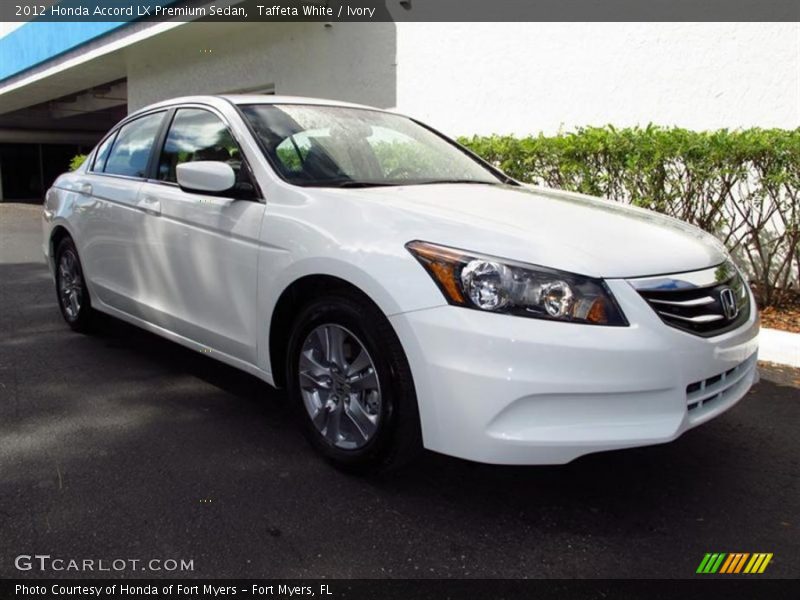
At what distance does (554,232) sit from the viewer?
9.27ft

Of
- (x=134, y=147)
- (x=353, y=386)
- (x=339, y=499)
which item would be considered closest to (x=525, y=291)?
(x=353, y=386)

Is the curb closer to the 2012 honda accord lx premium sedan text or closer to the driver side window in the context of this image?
the 2012 honda accord lx premium sedan text

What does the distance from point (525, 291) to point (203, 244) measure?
6.10ft

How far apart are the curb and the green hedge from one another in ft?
3.27

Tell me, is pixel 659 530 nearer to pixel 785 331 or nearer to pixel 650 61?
pixel 785 331

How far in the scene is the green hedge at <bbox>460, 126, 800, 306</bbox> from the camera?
5.66 meters

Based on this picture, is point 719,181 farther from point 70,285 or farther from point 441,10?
point 70,285

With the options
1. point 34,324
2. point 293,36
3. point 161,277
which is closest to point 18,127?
point 293,36

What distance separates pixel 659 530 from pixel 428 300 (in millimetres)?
1241

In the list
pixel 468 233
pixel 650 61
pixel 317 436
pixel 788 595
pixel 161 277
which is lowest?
pixel 788 595

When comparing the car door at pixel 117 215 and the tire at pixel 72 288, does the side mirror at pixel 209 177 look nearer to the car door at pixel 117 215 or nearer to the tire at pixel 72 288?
the car door at pixel 117 215

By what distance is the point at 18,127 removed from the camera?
29203 mm

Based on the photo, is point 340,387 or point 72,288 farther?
point 72,288

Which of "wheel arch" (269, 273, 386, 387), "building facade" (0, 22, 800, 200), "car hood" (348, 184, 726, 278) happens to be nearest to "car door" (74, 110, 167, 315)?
"wheel arch" (269, 273, 386, 387)
